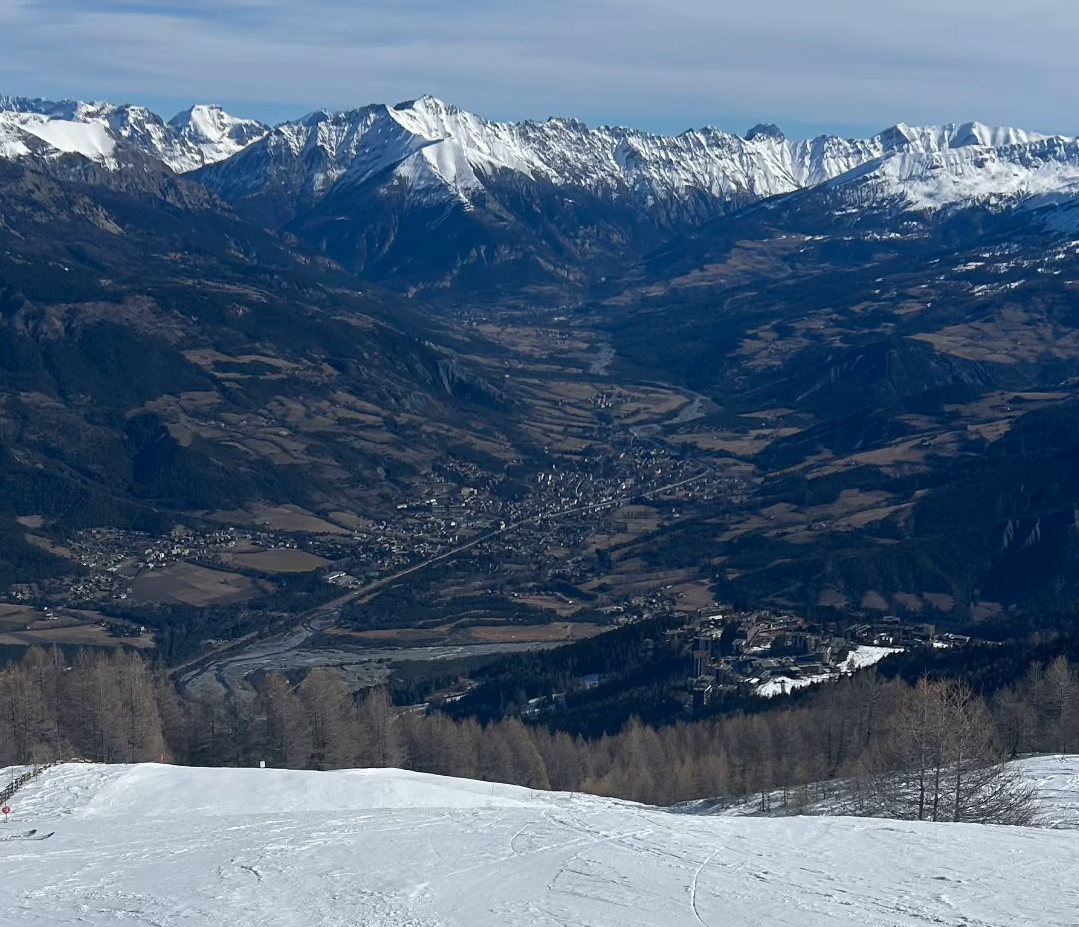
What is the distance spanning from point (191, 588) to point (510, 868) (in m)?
150

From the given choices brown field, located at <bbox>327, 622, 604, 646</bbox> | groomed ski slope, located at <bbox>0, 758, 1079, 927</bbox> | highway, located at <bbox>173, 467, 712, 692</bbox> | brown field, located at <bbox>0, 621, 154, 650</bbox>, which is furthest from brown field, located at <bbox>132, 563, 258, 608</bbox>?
groomed ski slope, located at <bbox>0, 758, 1079, 927</bbox>

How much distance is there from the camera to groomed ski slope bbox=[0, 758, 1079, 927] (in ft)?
141

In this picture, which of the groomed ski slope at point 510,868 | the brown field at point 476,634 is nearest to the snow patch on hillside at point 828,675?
the brown field at point 476,634

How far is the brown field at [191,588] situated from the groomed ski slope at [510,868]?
418 ft

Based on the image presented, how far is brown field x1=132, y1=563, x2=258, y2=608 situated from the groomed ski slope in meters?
127

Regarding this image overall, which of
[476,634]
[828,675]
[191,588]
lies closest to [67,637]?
[191,588]

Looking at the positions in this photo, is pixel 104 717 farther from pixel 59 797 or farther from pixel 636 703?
pixel 636 703

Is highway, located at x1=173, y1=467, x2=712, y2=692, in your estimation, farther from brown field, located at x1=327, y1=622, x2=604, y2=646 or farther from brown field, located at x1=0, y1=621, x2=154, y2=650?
brown field, located at x1=0, y1=621, x2=154, y2=650

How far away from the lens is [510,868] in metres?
48.3

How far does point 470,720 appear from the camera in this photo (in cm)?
10712

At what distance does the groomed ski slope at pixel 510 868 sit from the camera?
43.0 meters

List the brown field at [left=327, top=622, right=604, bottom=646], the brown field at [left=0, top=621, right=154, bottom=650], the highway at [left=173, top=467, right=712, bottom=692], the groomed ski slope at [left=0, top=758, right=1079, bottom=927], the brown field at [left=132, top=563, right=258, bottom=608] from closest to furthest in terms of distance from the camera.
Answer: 1. the groomed ski slope at [left=0, top=758, right=1079, bottom=927]
2. the highway at [left=173, top=467, right=712, bottom=692]
3. the brown field at [left=0, top=621, right=154, bottom=650]
4. the brown field at [left=327, top=622, right=604, bottom=646]
5. the brown field at [left=132, top=563, right=258, bottom=608]

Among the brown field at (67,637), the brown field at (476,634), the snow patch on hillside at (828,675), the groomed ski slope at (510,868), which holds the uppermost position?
the groomed ski slope at (510,868)

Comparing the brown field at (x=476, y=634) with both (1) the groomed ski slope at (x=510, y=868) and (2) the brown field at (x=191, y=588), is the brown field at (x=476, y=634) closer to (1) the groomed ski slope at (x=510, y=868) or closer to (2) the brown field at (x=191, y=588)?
(2) the brown field at (x=191, y=588)
